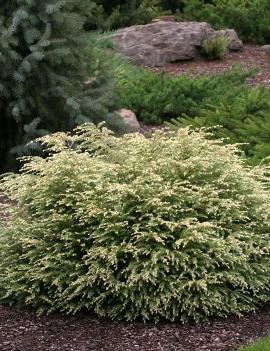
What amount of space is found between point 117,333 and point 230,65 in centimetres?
1194

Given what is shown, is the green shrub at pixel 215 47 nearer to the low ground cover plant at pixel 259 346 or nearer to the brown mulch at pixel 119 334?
the brown mulch at pixel 119 334

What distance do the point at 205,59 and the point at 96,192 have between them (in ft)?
38.0

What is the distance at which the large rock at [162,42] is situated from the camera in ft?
53.9

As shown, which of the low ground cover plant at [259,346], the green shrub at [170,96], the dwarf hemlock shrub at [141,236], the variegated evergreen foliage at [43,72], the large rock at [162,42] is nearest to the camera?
the low ground cover plant at [259,346]

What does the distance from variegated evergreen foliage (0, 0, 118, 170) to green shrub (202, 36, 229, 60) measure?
23.7 feet

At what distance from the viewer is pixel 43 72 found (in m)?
9.01

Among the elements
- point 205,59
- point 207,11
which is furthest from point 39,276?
point 207,11

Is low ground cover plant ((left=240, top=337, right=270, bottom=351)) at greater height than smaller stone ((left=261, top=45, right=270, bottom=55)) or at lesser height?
greater

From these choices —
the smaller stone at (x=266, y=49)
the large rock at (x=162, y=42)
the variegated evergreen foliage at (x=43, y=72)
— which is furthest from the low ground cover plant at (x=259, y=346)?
the smaller stone at (x=266, y=49)

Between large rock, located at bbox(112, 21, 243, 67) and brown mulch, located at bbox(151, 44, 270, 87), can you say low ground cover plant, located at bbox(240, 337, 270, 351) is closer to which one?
brown mulch, located at bbox(151, 44, 270, 87)

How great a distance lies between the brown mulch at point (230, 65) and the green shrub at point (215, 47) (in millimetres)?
120

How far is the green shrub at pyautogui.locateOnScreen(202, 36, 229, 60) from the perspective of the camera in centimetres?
1644

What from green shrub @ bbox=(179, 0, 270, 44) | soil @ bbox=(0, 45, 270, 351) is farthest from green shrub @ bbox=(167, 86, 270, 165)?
green shrub @ bbox=(179, 0, 270, 44)

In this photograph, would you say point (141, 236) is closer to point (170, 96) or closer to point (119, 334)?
point (119, 334)
